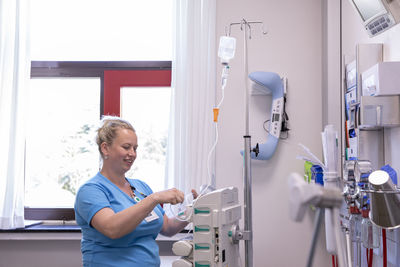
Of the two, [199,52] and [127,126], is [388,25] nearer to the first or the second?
[127,126]

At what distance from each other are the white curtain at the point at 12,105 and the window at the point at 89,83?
0.51ft

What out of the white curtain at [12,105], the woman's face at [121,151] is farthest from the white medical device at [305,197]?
the white curtain at [12,105]

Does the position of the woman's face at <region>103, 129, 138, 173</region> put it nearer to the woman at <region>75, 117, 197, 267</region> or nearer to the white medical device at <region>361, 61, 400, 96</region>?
the woman at <region>75, 117, 197, 267</region>

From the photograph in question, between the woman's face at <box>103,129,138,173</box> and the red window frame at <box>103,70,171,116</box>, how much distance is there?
1.37 m

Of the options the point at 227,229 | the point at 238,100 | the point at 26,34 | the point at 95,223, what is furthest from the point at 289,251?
the point at 26,34

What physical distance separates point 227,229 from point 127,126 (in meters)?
0.64

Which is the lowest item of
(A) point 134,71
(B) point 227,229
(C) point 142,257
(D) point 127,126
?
(C) point 142,257

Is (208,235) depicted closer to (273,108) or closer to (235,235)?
(235,235)

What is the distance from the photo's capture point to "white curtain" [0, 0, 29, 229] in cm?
305

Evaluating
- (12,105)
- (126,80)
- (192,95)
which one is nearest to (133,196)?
(192,95)

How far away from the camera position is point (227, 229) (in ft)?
6.19

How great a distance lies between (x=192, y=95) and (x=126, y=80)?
0.56 meters

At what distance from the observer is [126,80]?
3.29m

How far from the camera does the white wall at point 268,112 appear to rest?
304 cm
